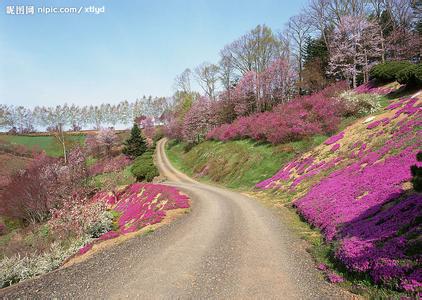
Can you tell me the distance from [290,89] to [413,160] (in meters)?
46.4

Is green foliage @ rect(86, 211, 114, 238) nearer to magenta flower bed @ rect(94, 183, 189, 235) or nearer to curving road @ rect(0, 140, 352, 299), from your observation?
magenta flower bed @ rect(94, 183, 189, 235)

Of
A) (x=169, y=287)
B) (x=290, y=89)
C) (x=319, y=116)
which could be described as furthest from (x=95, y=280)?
(x=290, y=89)

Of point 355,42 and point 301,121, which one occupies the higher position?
point 355,42

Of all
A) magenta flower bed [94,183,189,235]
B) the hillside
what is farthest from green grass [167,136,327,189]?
magenta flower bed [94,183,189,235]

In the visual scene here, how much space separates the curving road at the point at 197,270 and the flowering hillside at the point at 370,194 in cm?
140

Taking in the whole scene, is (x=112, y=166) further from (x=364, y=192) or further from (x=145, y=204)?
(x=364, y=192)

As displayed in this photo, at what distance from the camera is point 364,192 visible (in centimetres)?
1387

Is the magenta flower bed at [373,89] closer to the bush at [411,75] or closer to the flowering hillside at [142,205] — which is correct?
the bush at [411,75]

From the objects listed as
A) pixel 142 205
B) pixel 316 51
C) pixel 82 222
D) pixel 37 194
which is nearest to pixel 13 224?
pixel 37 194

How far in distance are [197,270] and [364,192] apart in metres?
8.86

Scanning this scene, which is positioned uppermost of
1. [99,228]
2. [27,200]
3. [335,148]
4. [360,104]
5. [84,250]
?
[360,104]

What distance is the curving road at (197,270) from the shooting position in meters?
8.56

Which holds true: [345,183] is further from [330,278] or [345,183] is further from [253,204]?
[330,278]

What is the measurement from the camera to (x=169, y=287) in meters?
8.84
